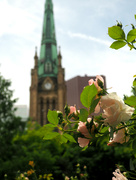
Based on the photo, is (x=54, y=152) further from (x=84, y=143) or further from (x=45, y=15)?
(x=45, y=15)

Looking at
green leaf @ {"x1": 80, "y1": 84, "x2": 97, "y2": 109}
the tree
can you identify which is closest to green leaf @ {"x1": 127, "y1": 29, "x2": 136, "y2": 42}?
green leaf @ {"x1": 80, "y1": 84, "x2": 97, "y2": 109}

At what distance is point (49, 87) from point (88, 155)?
88.6ft

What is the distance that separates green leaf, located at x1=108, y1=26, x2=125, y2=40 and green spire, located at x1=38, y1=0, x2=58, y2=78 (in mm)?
37358

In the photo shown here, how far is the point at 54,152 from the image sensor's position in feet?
39.7

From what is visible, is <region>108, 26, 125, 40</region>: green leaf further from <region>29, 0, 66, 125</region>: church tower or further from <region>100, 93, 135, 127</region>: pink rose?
<region>29, 0, 66, 125</region>: church tower

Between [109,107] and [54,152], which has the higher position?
[109,107]

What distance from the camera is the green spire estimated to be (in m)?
38.8

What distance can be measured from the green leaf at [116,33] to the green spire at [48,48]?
3736cm

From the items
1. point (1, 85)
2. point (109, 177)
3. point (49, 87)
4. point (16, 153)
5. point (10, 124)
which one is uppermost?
point (49, 87)

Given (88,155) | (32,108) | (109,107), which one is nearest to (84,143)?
(109,107)

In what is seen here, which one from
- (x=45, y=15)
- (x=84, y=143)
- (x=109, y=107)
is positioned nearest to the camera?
(x=109, y=107)

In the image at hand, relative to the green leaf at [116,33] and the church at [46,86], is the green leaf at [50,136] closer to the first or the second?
the green leaf at [116,33]

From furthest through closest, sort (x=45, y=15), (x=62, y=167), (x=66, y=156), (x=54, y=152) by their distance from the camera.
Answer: (x=45, y=15), (x=54, y=152), (x=66, y=156), (x=62, y=167)

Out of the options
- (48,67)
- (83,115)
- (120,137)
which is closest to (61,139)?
(83,115)
